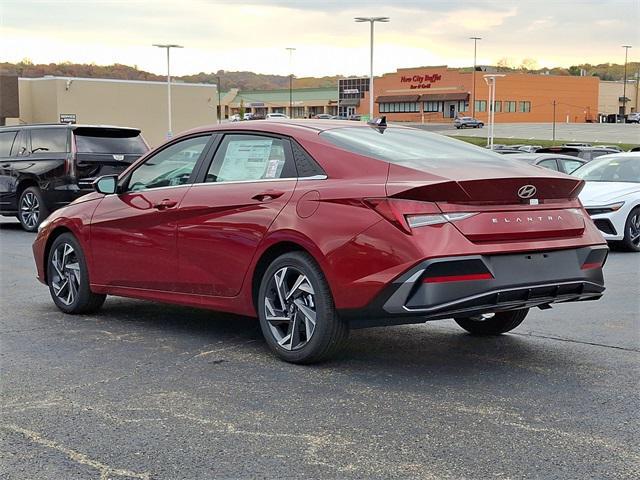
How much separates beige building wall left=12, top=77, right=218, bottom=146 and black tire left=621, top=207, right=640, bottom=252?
47462 mm

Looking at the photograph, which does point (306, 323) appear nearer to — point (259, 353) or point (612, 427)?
point (259, 353)

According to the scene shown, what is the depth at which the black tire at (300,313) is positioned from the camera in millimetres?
5363

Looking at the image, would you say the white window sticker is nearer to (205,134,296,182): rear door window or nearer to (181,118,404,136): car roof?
(205,134,296,182): rear door window

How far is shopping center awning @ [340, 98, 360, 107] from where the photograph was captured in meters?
114

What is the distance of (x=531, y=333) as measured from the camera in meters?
6.72

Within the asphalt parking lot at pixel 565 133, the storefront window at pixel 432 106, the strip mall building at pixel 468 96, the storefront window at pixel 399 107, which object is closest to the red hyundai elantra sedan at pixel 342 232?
the asphalt parking lot at pixel 565 133

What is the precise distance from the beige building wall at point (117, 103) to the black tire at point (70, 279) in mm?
49847

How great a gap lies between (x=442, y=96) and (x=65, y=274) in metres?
98.5

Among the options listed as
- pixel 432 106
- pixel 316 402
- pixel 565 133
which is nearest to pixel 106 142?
pixel 316 402

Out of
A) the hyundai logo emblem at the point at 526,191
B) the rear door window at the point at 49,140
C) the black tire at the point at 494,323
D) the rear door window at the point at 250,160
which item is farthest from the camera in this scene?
the rear door window at the point at 49,140

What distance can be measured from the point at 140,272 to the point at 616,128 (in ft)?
294

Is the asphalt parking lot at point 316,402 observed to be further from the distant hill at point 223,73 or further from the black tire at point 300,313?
the distant hill at point 223,73

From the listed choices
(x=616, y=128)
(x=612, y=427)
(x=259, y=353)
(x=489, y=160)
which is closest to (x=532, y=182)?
(x=489, y=160)

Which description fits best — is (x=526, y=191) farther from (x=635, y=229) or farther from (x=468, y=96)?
(x=468, y=96)
